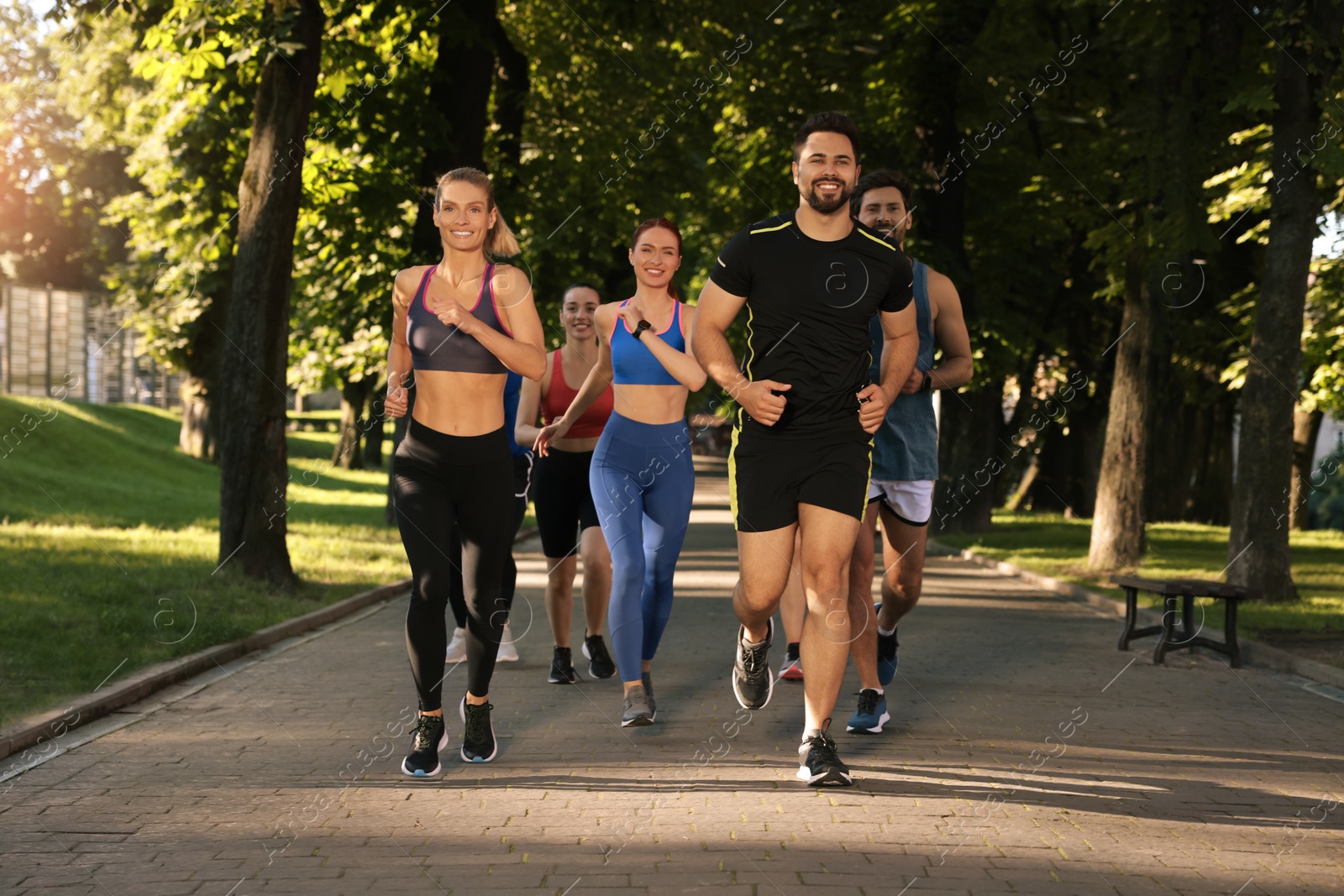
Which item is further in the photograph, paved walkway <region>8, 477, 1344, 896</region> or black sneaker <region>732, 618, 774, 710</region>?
black sneaker <region>732, 618, 774, 710</region>

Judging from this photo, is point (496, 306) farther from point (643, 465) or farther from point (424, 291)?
point (643, 465)

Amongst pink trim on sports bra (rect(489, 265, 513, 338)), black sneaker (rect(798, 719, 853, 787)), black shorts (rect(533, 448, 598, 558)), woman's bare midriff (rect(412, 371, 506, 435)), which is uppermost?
pink trim on sports bra (rect(489, 265, 513, 338))

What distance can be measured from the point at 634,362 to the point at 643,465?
50 centimetres

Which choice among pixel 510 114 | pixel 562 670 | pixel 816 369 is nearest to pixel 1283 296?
pixel 562 670

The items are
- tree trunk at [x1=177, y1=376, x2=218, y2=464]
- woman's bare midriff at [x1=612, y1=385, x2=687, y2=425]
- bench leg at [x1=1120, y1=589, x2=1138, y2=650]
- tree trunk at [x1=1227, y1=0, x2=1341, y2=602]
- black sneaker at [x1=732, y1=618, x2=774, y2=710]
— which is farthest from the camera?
tree trunk at [x1=177, y1=376, x2=218, y2=464]

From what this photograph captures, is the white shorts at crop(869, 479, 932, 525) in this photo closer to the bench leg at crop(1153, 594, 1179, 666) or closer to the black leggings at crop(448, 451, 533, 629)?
the black leggings at crop(448, 451, 533, 629)

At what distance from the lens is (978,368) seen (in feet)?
75.1

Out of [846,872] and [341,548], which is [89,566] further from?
[846,872]

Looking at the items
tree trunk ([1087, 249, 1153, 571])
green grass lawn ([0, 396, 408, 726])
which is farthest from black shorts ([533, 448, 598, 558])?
tree trunk ([1087, 249, 1153, 571])

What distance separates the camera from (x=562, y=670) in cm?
852

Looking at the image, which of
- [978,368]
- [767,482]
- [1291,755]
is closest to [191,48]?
[767,482]

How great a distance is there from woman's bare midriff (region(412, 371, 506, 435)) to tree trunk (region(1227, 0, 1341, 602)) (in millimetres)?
9378

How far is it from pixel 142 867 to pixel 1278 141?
12113 millimetres

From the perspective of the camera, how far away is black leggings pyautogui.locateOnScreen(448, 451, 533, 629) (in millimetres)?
6982
